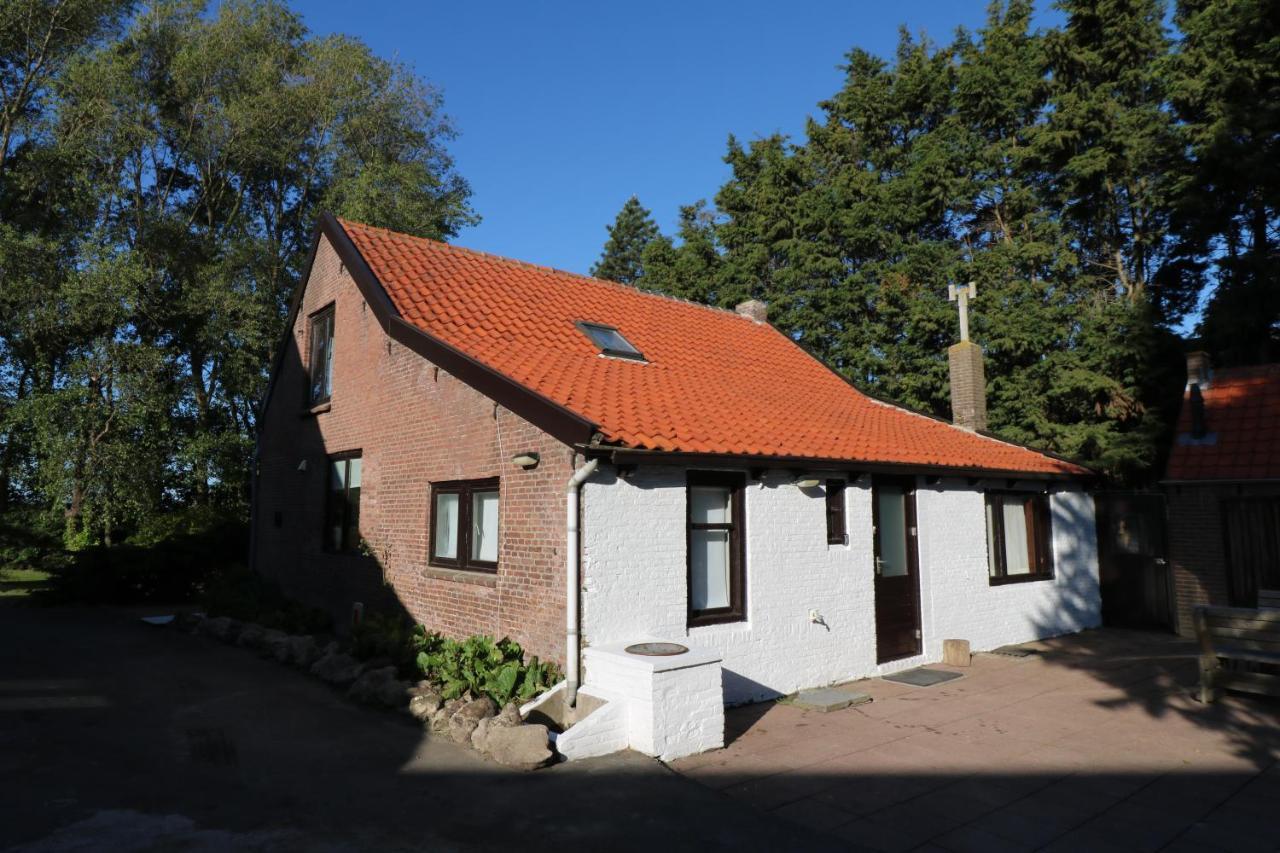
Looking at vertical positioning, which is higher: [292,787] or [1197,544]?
[1197,544]

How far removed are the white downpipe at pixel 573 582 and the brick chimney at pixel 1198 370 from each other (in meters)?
11.0

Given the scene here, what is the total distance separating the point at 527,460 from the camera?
763 centimetres

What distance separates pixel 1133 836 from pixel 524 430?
→ 5945 millimetres

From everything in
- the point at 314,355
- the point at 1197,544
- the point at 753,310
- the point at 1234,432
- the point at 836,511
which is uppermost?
the point at 753,310

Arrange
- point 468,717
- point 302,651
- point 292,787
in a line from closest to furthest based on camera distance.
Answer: point 292,787
point 468,717
point 302,651

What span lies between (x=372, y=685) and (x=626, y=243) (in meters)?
38.9

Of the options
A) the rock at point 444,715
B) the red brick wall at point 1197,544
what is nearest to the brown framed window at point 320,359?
the rock at point 444,715

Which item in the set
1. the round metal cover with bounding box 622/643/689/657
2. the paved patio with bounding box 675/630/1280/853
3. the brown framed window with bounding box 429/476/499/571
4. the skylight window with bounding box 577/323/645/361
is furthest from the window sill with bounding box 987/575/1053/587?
the brown framed window with bounding box 429/476/499/571

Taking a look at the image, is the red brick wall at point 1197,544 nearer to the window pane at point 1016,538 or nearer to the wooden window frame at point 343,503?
the window pane at point 1016,538

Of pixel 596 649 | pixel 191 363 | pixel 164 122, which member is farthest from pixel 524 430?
pixel 164 122

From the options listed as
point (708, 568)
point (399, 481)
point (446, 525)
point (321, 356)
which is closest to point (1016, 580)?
point (708, 568)

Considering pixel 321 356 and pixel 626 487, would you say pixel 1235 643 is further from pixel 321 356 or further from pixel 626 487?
pixel 321 356

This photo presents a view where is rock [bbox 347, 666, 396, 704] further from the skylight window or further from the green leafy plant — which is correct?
the skylight window

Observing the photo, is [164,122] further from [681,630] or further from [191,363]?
[681,630]
